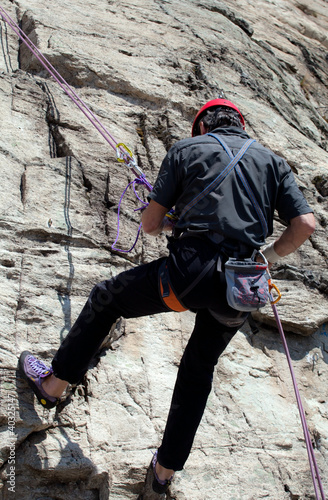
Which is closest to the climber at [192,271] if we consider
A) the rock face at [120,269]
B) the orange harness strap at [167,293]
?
the orange harness strap at [167,293]

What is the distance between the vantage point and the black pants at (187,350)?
307 cm

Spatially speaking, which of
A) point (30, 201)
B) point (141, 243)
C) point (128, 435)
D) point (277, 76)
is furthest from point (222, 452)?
point (277, 76)

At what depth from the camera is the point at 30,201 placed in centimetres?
441

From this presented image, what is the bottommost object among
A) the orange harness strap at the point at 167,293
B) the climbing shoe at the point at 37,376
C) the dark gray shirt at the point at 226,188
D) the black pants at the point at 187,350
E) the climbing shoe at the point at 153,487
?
the climbing shoe at the point at 153,487

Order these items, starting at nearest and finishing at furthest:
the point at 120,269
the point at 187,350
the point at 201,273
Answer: the point at 201,273 < the point at 187,350 < the point at 120,269

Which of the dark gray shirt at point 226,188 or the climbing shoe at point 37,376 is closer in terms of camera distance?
the dark gray shirt at point 226,188

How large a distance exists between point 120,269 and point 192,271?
1.71m

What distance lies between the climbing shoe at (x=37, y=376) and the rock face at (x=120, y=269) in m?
0.12

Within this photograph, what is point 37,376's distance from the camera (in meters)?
3.26

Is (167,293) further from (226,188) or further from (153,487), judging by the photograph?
(153,487)

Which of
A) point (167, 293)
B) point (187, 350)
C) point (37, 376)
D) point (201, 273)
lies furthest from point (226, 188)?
point (37, 376)

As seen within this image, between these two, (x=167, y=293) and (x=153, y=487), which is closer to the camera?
(x=167, y=293)

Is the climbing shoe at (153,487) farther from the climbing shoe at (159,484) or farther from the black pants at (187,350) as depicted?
the black pants at (187,350)

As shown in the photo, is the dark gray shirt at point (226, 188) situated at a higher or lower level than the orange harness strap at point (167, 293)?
higher
